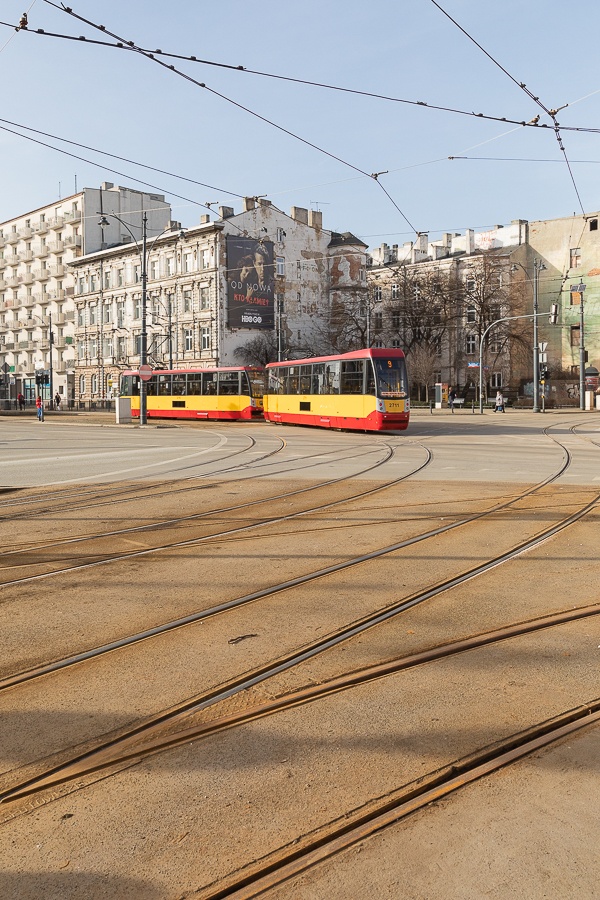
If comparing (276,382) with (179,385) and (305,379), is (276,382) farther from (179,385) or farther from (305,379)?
(179,385)

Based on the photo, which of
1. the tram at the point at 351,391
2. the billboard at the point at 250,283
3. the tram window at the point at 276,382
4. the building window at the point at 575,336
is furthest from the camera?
the building window at the point at 575,336

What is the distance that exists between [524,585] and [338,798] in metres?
3.68

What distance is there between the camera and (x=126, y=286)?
67625mm

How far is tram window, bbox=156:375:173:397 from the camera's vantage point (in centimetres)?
4215

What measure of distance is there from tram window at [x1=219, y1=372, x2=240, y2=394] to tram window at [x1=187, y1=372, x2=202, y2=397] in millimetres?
1565

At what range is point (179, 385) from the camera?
41375 millimetres

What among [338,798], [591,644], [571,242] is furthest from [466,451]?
[571,242]

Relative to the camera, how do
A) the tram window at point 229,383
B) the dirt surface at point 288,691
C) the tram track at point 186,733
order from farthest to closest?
the tram window at point 229,383 < the tram track at point 186,733 < the dirt surface at point 288,691

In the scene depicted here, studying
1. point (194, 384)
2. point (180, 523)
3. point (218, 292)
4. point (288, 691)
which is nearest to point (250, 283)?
point (218, 292)

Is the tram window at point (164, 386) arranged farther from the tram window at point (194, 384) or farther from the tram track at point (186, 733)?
the tram track at point (186, 733)

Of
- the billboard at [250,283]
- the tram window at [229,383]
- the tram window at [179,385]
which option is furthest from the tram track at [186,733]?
the billboard at [250,283]

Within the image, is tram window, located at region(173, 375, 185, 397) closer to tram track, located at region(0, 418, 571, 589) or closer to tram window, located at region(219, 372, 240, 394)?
tram window, located at region(219, 372, 240, 394)

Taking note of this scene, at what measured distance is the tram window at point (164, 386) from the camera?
138ft

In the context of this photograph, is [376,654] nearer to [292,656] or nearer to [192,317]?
[292,656]
